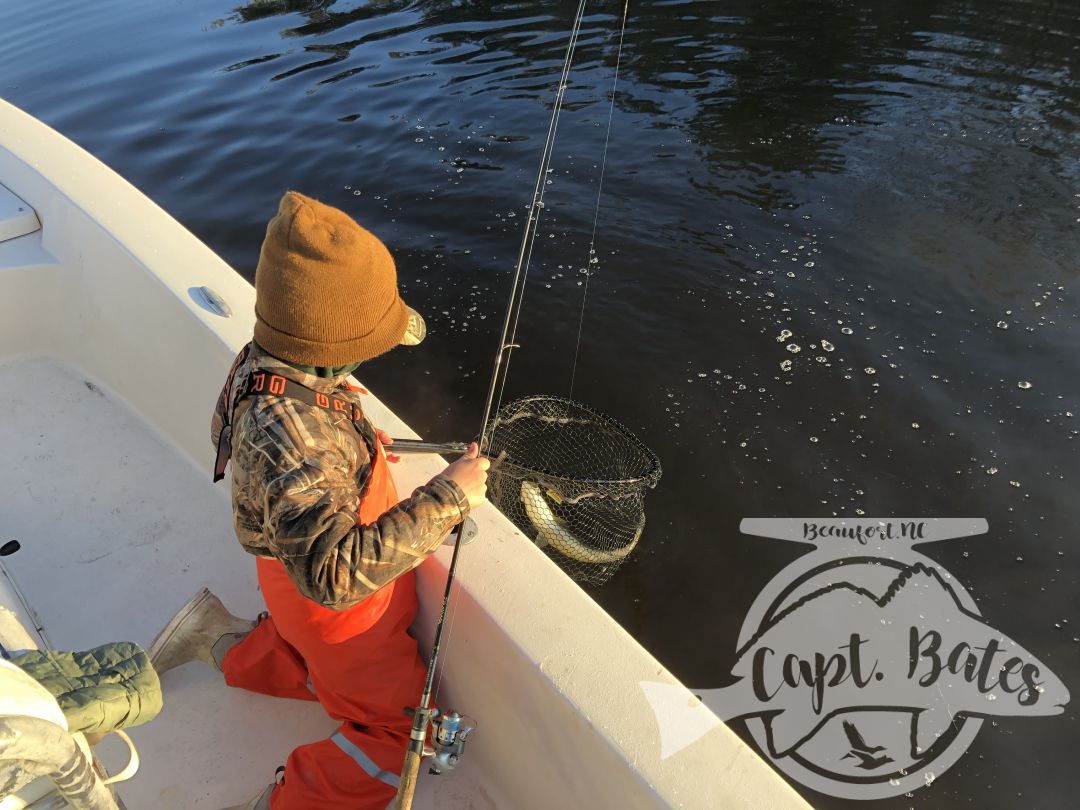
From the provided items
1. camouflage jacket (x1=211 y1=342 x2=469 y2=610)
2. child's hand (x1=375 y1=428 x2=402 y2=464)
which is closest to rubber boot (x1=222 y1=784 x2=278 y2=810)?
camouflage jacket (x1=211 y1=342 x2=469 y2=610)

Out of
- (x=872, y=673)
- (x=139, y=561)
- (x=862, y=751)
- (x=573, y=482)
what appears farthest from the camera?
(x=872, y=673)

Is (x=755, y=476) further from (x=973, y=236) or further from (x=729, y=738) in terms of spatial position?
(x=973, y=236)

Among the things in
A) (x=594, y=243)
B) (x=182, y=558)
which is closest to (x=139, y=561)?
(x=182, y=558)

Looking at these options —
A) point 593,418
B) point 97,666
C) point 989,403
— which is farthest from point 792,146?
point 97,666

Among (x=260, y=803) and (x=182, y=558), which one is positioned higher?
(x=182, y=558)

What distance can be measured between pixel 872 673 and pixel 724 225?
4309 mm

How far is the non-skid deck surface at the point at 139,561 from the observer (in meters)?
2.56

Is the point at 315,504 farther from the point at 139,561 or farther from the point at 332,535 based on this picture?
the point at 139,561

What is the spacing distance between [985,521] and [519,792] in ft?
10.8

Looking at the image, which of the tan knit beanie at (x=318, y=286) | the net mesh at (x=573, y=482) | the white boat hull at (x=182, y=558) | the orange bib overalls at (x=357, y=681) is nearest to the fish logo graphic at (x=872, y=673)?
the net mesh at (x=573, y=482)

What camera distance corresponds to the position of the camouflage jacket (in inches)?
64.9

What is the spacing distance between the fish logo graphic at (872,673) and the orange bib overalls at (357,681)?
1.94 meters

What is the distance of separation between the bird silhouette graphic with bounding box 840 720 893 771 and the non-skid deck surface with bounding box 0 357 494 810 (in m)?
1.93

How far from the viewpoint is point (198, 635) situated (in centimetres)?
266
